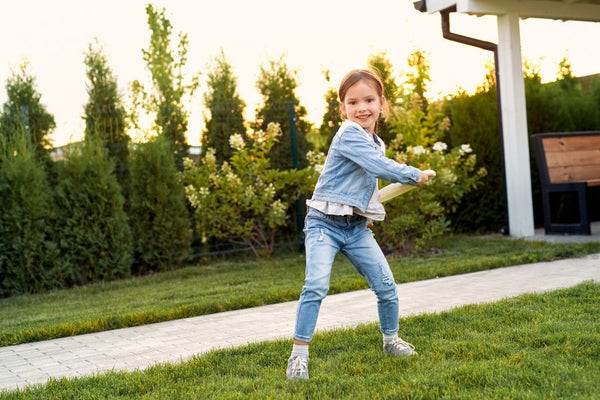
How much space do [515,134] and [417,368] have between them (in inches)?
246

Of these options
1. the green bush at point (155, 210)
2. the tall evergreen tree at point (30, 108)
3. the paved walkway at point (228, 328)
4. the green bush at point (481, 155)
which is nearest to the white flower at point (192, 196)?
the green bush at point (155, 210)

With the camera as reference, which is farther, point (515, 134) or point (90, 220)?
point (515, 134)

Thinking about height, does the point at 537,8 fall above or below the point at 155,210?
above

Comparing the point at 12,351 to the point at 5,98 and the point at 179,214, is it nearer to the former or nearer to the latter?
the point at 179,214

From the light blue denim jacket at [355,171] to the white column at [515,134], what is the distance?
585 cm

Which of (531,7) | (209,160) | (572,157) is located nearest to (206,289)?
(209,160)

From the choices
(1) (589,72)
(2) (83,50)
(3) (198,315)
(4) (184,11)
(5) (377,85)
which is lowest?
(3) (198,315)

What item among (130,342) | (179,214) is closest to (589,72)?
(179,214)

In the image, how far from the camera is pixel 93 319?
5.25 m

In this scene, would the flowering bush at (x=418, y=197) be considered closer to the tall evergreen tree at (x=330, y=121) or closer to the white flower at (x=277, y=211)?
the white flower at (x=277, y=211)

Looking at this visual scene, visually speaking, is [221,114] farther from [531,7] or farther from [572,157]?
[572,157]

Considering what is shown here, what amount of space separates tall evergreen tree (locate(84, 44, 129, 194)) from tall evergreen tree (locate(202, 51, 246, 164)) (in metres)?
1.16

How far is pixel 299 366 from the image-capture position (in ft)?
10.7

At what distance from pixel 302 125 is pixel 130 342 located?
627 cm
